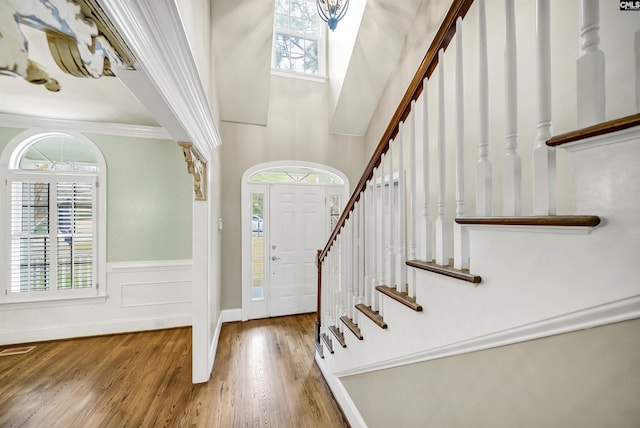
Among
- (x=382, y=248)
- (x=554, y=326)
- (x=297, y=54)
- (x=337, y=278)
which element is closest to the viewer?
(x=554, y=326)

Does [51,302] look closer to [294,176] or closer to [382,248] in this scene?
[294,176]

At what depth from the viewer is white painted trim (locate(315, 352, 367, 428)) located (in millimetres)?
1625

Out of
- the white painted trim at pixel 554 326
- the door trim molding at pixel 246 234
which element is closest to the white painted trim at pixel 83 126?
the door trim molding at pixel 246 234

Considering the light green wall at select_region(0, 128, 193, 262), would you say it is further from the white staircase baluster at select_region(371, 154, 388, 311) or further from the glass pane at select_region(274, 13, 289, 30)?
the white staircase baluster at select_region(371, 154, 388, 311)

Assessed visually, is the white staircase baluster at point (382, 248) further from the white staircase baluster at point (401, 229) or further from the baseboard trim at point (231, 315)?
the baseboard trim at point (231, 315)

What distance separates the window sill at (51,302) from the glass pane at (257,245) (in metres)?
1.72

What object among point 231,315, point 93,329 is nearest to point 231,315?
point 231,315

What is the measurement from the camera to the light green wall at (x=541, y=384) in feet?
1.54

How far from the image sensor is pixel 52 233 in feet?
9.25

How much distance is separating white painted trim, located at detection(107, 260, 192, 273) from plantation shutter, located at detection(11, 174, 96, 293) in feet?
0.75

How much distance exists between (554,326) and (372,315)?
90cm

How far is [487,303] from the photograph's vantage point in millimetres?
724

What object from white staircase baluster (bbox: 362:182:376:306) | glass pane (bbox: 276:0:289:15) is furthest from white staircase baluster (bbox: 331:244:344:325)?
glass pane (bbox: 276:0:289:15)

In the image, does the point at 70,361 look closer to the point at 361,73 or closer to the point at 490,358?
the point at 490,358
